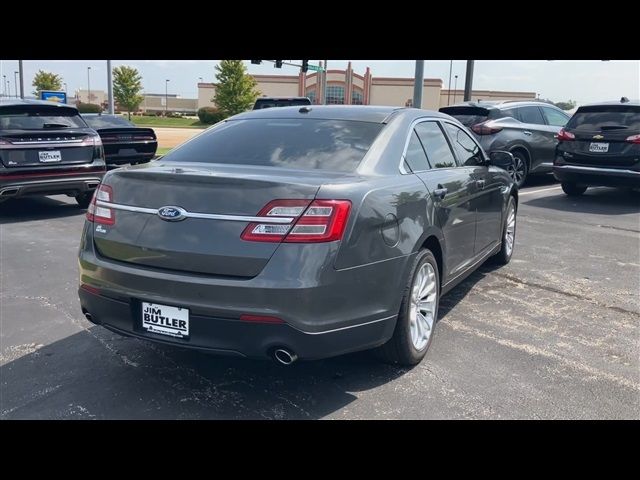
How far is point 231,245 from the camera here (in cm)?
303

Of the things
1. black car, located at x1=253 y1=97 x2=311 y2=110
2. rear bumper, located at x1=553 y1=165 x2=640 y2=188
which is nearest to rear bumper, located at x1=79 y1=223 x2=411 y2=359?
rear bumper, located at x1=553 y1=165 x2=640 y2=188

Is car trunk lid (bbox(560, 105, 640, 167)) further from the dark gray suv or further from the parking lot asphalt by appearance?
the parking lot asphalt

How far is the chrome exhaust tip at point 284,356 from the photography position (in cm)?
303

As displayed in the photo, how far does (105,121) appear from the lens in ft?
42.7

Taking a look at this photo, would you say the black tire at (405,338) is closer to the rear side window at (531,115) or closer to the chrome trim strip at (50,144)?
the chrome trim strip at (50,144)

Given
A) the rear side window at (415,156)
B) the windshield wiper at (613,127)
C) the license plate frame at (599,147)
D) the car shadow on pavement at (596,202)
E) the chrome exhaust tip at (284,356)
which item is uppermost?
the windshield wiper at (613,127)

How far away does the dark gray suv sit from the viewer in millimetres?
11359

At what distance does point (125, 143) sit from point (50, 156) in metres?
3.56

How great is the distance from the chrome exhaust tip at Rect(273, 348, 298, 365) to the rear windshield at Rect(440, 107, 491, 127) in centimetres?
937

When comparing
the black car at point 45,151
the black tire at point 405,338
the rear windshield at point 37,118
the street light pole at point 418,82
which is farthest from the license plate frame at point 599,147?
the rear windshield at point 37,118

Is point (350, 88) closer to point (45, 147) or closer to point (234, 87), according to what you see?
point (234, 87)
